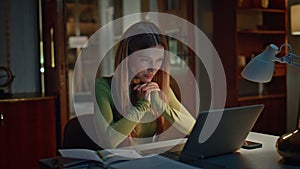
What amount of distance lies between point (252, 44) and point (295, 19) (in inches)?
21.3

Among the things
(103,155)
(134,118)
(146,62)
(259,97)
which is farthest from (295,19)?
(103,155)

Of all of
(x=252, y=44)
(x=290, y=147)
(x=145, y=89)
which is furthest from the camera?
(x=252, y=44)

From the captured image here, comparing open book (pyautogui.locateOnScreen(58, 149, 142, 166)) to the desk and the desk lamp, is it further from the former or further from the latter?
the desk lamp

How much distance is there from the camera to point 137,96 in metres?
2.00

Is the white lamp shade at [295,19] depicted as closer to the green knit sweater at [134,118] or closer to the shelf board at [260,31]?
the shelf board at [260,31]

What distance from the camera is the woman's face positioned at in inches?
74.5

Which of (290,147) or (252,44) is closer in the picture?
(290,147)

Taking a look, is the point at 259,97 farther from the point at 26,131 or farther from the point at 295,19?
the point at 26,131

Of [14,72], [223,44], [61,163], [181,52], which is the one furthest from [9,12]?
[61,163]

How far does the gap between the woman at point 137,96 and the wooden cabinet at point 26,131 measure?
4.53 feet

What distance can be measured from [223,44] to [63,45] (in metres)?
1.63

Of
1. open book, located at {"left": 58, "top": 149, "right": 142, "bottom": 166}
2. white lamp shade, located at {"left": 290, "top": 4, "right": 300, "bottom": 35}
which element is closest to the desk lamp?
open book, located at {"left": 58, "top": 149, "right": 142, "bottom": 166}

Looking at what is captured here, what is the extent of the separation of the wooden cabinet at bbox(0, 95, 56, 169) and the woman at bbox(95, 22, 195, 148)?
138 cm

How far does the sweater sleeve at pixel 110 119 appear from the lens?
1.76 metres
